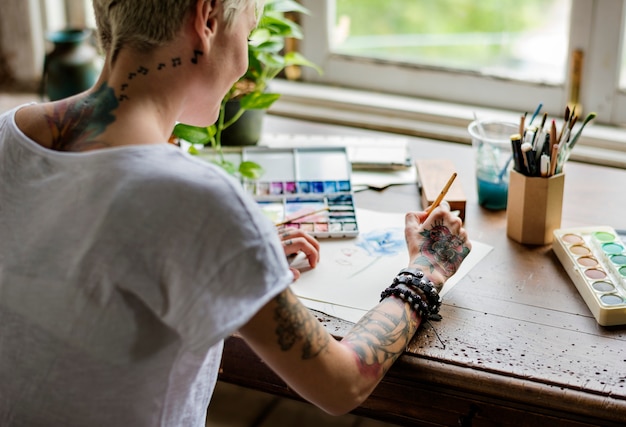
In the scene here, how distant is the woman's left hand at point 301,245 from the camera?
133 centimetres

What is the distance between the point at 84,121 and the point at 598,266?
2.49 ft

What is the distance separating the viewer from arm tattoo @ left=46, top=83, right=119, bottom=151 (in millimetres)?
962

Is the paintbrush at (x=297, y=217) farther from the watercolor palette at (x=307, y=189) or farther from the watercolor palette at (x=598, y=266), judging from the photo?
the watercolor palette at (x=598, y=266)

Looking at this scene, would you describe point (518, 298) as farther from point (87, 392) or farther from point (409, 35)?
point (409, 35)

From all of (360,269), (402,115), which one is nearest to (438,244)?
(360,269)

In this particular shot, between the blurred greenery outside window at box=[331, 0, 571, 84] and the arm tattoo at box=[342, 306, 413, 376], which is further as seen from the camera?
the blurred greenery outside window at box=[331, 0, 571, 84]

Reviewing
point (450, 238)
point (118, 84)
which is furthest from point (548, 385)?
point (118, 84)

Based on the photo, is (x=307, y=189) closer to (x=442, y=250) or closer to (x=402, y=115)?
(x=442, y=250)

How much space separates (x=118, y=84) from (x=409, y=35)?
4.11 ft

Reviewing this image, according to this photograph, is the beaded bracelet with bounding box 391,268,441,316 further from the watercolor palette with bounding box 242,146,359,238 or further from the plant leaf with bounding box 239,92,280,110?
the plant leaf with bounding box 239,92,280,110

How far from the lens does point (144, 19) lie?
0.95 m

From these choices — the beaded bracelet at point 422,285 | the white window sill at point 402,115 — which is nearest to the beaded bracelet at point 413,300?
the beaded bracelet at point 422,285

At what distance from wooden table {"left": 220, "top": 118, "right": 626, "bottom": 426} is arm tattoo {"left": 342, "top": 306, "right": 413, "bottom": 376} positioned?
34mm

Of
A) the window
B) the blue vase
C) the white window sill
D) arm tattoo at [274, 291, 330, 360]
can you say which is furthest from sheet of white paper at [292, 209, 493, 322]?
the blue vase
